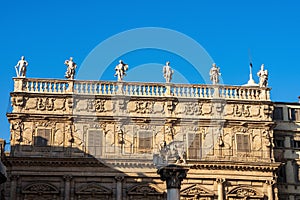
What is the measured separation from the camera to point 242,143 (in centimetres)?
4366

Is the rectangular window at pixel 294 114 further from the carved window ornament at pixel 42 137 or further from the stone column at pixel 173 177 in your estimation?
the stone column at pixel 173 177

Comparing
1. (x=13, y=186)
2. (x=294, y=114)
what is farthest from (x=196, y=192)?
(x=13, y=186)

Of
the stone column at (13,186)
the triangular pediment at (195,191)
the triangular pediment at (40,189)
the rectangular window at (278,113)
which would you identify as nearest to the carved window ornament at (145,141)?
the triangular pediment at (195,191)

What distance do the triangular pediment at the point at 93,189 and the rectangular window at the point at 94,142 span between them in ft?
7.03

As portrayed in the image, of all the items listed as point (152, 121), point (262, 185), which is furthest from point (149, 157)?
point (262, 185)

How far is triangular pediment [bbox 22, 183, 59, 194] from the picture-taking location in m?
40.6

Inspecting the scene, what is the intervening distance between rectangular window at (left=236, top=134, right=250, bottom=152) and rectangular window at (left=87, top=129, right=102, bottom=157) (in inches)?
395

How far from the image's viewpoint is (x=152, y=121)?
43.3 metres

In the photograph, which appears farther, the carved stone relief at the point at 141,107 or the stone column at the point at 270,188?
the carved stone relief at the point at 141,107

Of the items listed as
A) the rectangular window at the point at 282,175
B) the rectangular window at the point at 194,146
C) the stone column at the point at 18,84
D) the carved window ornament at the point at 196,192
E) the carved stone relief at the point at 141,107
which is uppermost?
the stone column at the point at 18,84

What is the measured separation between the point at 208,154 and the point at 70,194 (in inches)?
400

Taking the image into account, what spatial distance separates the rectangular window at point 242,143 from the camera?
143 ft

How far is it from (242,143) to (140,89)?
8420mm

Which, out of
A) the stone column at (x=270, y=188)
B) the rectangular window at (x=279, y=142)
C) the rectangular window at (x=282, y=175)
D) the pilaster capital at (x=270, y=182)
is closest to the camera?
the stone column at (x=270, y=188)
